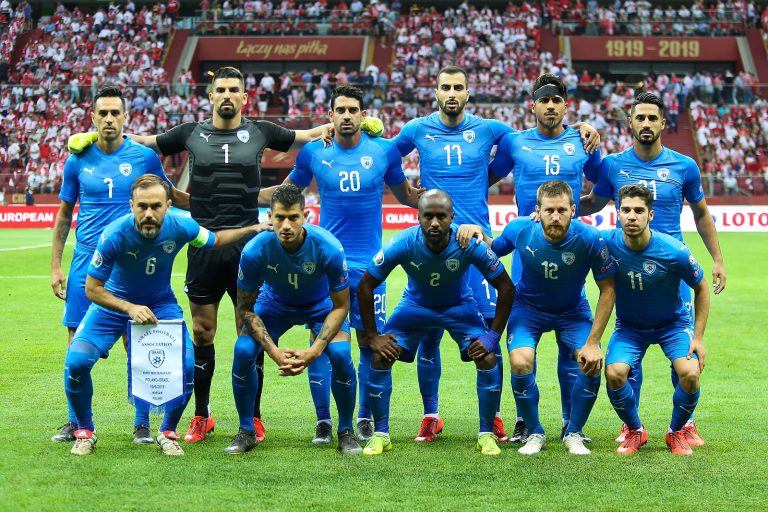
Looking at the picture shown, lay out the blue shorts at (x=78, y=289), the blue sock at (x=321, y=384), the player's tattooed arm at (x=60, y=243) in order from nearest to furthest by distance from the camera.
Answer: the blue sock at (x=321, y=384) < the blue shorts at (x=78, y=289) < the player's tattooed arm at (x=60, y=243)

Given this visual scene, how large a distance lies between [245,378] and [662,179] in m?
3.50

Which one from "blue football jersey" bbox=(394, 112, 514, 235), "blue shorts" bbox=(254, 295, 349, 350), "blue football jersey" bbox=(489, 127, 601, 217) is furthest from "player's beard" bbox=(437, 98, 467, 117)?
"blue shorts" bbox=(254, 295, 349, 350)

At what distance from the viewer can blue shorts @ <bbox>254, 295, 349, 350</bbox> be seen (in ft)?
24.1

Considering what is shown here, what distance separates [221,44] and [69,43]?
21.6ft

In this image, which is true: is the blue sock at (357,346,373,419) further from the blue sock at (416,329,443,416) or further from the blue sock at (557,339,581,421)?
the blue sock at (557,339,581,421)

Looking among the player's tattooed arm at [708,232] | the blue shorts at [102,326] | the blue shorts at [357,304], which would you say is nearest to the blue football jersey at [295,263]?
the blue shorts at [357,304]

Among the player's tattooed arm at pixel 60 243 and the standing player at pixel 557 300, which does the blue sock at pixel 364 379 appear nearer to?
the standing player at pixel 557 300

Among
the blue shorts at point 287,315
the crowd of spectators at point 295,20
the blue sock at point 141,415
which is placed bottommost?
the blue sock at point 141,415


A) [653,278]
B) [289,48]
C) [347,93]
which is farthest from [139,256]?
[289,48]

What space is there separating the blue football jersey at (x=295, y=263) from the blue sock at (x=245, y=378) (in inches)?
15.7

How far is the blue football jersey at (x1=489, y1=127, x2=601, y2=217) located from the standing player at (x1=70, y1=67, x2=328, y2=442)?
1.55m

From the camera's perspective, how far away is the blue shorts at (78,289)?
24.8ft

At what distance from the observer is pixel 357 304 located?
769cm

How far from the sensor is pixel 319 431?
7391mm
